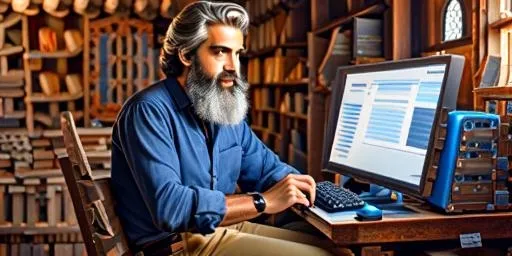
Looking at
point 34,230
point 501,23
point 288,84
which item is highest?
point 501,23

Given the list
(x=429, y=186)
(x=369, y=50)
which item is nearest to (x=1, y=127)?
(x=369, y=50)

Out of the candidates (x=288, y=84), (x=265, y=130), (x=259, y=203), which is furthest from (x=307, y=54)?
(x=259, y=203)

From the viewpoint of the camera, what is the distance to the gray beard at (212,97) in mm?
2148

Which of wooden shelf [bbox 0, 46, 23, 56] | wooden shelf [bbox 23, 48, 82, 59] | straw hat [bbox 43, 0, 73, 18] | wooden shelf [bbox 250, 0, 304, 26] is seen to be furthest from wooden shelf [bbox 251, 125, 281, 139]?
wooden shelf [bbox 0, 46, 23, 56]

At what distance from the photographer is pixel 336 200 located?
6.65 ft

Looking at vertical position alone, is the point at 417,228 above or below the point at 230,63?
below

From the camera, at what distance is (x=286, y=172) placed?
93.5 inches

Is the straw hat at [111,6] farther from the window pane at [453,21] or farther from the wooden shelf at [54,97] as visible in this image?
the window pane at [453,21]

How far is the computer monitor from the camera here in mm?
1953

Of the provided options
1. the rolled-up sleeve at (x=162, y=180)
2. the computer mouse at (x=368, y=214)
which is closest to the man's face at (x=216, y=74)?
the rolled-up sleeve at (x=162, y=180)

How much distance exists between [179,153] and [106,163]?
2.96 metres

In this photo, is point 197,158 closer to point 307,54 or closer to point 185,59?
point 185,59

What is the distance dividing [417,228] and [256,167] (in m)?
0.70

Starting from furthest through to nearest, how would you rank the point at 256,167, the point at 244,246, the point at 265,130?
the point at 265,130
the point at 256,167
the point at 244,246
